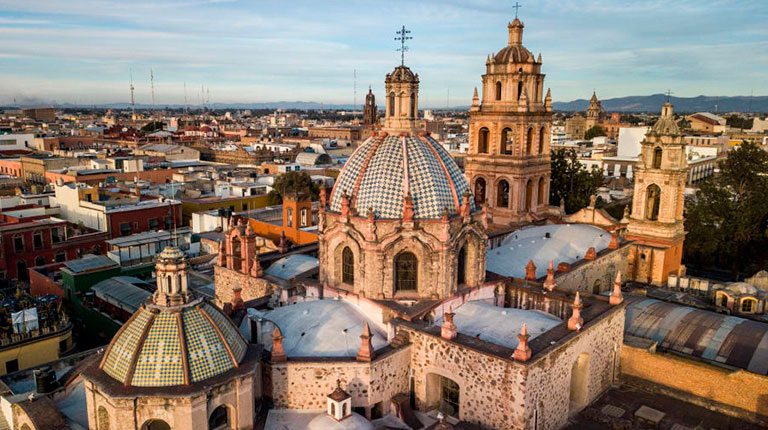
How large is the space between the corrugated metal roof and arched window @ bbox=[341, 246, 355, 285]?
12.2 meters

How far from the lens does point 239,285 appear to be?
25.0 metres

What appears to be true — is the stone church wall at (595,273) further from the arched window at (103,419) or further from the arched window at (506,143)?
the arched window at (103,419)

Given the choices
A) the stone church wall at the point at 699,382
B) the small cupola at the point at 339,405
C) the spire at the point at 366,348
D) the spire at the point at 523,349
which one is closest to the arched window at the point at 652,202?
the stone church wall at the point at 699,382

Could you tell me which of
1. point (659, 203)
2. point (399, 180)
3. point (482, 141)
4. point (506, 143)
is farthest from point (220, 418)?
point (659, 203)

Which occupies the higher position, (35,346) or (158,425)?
(158,425)

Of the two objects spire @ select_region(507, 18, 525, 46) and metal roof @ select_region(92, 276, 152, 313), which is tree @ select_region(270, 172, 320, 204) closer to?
metal roof @ select_region(92, 276, 152, 313)

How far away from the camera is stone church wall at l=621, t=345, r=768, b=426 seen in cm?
1964

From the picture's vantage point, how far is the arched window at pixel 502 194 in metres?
35.0

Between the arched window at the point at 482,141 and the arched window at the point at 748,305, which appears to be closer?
the arched window at the point at 748,305

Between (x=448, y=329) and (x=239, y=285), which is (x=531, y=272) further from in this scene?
(x=239, y=285)

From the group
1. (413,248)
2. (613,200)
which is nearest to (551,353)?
(413,248)

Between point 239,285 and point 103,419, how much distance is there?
9.67 metres

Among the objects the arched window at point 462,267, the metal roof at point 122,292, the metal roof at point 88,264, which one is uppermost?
the arched window at point 462,267

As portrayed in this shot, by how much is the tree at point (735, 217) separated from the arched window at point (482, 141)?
17469 millimetres
